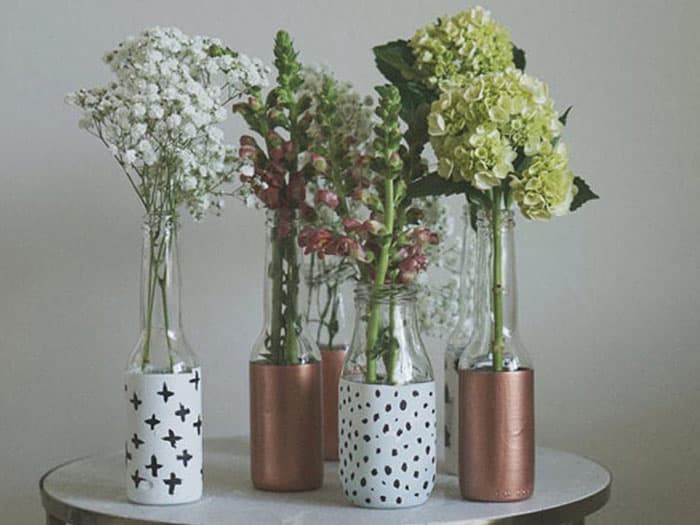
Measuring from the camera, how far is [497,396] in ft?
4.04

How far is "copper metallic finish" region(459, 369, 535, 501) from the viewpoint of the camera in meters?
1.23

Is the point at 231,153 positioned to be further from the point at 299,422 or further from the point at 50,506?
the point at 50,506

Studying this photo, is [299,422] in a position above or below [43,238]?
below

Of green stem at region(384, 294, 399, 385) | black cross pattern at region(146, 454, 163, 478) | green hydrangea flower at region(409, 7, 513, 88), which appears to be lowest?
black cross pattern at region(146, 454, 163, 478)

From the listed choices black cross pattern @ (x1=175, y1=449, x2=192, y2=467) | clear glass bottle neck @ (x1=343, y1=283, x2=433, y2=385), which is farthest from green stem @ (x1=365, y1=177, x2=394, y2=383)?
black cross pattern @ (x1=175, y1=449, x2=192, y2=467)

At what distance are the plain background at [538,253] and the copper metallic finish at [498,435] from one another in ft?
1.74

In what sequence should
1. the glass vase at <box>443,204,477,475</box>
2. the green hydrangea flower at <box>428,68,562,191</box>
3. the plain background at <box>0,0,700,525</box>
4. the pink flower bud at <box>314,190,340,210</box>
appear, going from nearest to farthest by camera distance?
the green hydrangea flower at <box>428,68,562,191</box> → the pink flower bud at <box>314,190,340,210</box> → the glass vase at <box>443,204,477,475</box> → the plain background at <box>0,0,700,525</box>

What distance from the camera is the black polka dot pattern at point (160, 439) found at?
4.05 feet

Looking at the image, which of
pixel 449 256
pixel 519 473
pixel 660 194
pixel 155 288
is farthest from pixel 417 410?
pixel 660 194

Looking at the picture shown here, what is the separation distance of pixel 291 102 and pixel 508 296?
0.32 meters

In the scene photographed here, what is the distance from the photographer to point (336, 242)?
1.21 metres

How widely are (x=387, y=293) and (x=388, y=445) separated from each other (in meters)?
0.16

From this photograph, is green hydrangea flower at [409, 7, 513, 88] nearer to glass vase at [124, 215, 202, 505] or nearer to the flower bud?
the flower bud

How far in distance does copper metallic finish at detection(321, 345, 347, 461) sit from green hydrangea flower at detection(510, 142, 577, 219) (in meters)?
0.38
